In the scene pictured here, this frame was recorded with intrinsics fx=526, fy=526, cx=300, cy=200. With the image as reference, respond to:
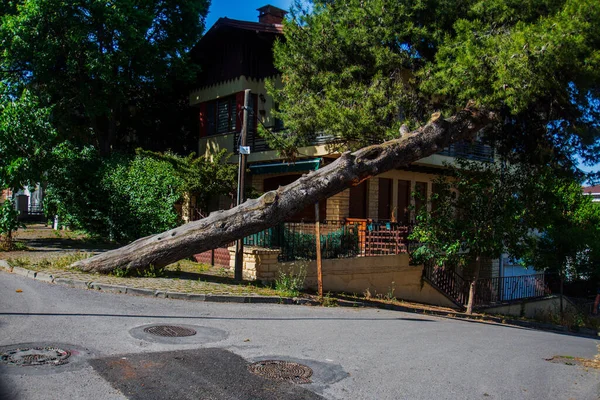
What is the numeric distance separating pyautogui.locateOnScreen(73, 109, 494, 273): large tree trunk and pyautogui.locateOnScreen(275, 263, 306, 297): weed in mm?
1391

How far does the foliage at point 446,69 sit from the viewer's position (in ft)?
37.6

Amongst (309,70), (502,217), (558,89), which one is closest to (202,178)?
(309,70)

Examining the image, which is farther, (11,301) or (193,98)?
(193,98)

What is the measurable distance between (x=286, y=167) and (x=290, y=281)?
23.3 ft

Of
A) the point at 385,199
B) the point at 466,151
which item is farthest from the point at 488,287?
the point at 466,151

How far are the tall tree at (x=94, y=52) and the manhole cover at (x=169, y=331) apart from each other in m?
13.7

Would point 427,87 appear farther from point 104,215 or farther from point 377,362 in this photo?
point 104,215

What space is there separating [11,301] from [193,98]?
17.6 m

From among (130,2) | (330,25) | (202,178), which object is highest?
(130,2)

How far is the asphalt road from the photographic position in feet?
17.0

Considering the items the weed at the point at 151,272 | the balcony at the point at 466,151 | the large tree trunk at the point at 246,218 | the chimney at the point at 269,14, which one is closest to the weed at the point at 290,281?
the large tree trunk at the point at 246,218

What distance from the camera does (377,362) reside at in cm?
666

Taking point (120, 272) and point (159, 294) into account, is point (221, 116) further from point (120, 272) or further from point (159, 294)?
point (159, 294)


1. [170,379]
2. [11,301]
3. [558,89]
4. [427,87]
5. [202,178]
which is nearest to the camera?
[170,379]
